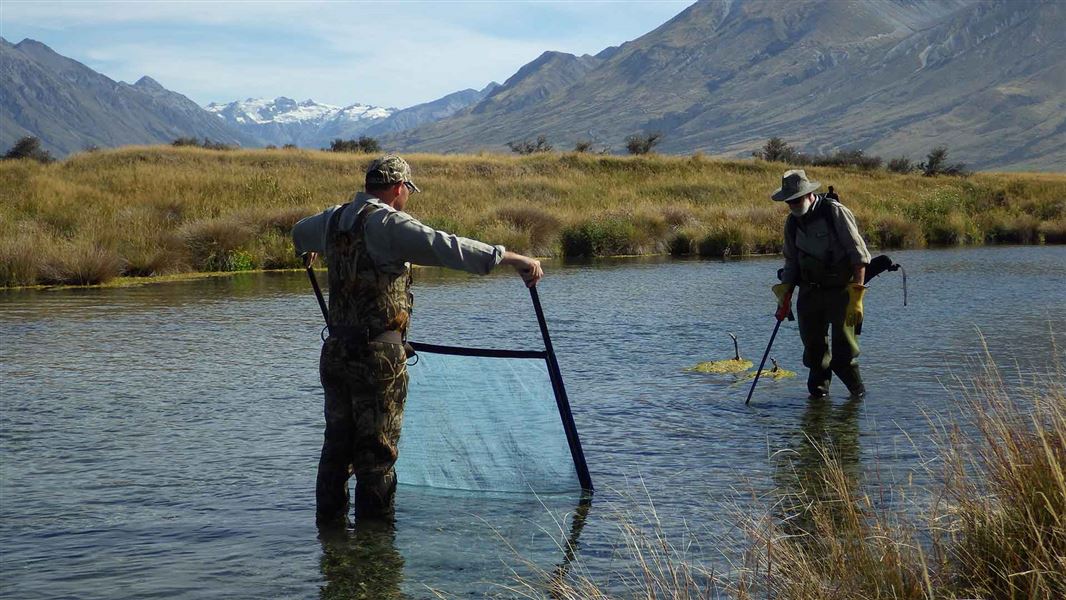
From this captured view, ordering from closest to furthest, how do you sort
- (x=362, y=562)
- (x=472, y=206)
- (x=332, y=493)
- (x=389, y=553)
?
(x=362, y=562) < (x=389, y=553) < (x=332, y=493) < (x=472, y=206)

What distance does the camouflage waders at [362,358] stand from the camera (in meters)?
5.98

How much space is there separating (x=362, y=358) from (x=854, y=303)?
4.91m

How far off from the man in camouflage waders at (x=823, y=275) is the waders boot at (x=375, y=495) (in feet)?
14.1

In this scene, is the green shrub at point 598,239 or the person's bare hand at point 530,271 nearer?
the person's bare hand at point 530,271

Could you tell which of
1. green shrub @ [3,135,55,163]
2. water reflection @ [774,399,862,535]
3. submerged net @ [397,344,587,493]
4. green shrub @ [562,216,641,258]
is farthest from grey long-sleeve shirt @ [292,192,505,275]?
green shrub @ [3,135,55,163]

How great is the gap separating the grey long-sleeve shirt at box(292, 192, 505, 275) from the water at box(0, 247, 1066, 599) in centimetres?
152

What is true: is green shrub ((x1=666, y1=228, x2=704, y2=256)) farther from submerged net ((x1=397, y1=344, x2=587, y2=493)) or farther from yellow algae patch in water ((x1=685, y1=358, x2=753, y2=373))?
submerged net ((x1=397, y1=344, x2=587, y2=493))

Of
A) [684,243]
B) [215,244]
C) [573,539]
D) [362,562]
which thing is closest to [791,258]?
[573,539]

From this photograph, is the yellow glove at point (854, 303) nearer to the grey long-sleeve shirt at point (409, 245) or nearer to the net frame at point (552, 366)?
the net frame at point (552, 366)

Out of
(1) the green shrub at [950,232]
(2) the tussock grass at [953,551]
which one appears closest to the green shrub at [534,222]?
(1) the green shrub at [950,232]

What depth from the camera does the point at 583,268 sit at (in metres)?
26.3

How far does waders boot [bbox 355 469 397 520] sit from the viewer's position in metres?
6.34

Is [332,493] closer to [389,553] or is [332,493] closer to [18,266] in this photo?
[389,553]

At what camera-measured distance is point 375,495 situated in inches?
252
